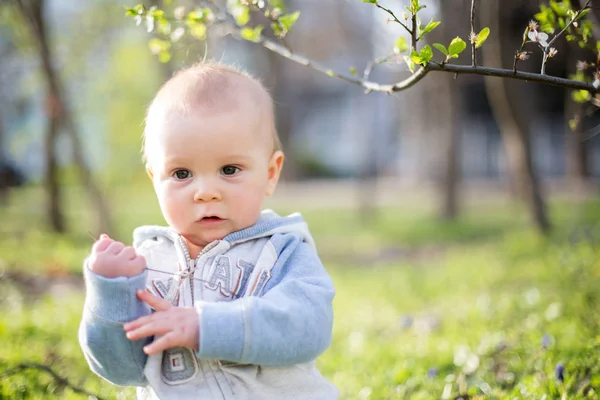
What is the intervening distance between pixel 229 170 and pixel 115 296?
0.50 meters

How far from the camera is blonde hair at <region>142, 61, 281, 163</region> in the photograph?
179 centimetres

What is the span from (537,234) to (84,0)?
9723 millimetres

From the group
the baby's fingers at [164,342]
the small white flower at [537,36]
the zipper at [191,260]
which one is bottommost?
the baby's fingers at [164,342]

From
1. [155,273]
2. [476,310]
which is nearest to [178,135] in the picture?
[155,273]

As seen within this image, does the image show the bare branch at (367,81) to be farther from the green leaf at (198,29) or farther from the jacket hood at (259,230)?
the jacket hood at (259,230)

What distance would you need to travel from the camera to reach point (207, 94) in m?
1.81

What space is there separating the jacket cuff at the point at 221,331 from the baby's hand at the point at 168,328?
0.03m

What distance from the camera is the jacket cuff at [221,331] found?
1.52 metres

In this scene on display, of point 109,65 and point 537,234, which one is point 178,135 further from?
point 109,65

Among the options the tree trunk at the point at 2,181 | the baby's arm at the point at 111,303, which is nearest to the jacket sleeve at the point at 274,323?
the baby's arm at the point at 111,303

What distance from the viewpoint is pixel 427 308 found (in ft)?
16.1

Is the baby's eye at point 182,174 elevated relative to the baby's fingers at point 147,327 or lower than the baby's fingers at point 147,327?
elevated

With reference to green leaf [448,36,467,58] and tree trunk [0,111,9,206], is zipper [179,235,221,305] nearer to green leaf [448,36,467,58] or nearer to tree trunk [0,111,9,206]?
green leaf [448,36,467,58]

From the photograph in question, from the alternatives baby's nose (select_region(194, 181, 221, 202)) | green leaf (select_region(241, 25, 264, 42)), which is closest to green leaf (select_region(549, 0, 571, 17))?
green leaf (select_region(241, 25, 264, 42))
